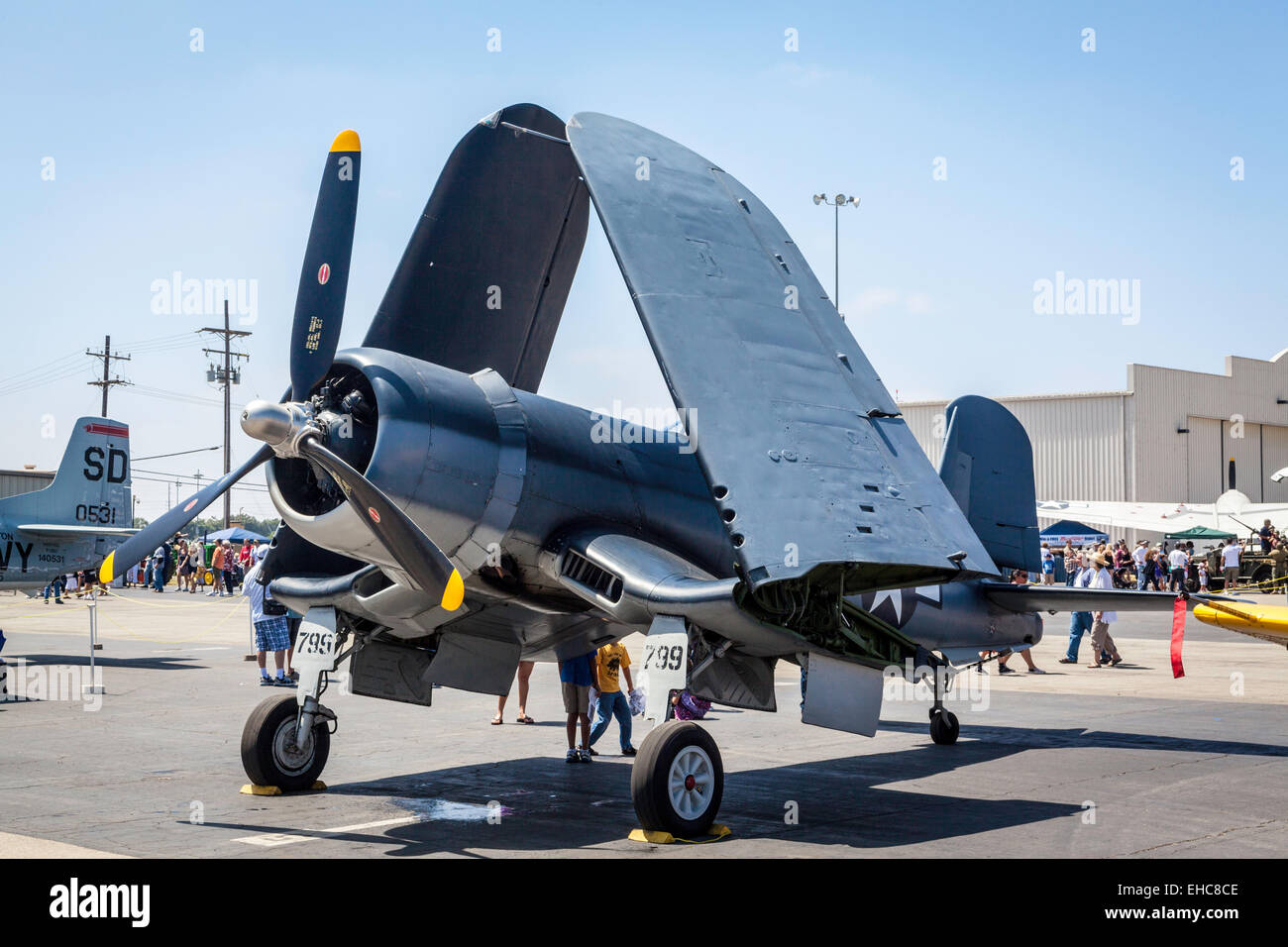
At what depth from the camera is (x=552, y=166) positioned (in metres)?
12.2

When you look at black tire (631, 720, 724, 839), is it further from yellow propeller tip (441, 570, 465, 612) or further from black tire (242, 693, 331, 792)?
black tire (242, 693, 331, 792)

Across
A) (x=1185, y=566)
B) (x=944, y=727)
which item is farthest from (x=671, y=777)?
(x=1185, y=566)

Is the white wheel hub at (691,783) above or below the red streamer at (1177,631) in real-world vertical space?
below

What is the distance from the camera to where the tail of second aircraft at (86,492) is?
26.2 meters

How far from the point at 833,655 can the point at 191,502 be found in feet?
17.2

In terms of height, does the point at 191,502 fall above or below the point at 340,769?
above

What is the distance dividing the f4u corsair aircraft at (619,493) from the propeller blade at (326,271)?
2 centimetres

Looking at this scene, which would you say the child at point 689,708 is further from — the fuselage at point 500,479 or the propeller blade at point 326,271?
the propeller blade at point 326,271

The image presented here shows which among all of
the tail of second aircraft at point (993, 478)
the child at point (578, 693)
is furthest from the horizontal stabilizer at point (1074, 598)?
the child at point (578, 693)

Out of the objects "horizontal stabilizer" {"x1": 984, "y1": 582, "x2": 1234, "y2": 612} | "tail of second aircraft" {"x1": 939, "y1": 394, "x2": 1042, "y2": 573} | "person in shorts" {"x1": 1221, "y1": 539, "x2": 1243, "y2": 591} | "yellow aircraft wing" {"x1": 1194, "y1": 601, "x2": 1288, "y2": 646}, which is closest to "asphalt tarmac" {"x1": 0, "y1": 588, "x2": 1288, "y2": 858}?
"yellow aircraft wing" {"x1": 1194, "y1": 601, "x2": 1288, "y2": 646}

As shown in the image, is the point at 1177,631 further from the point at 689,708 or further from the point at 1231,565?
the point at 1231,565
